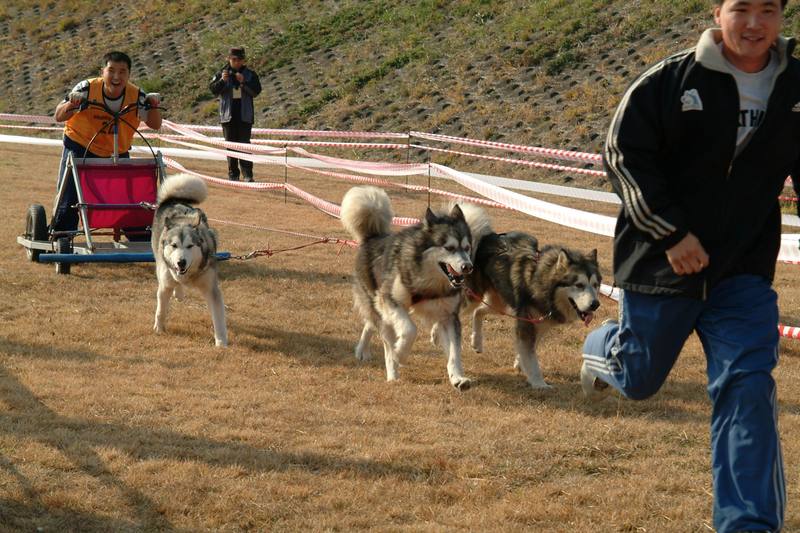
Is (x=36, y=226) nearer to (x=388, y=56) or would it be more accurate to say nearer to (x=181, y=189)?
(x=181, y=189)

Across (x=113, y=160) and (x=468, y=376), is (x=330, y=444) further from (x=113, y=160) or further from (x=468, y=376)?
(x=113, y=160)

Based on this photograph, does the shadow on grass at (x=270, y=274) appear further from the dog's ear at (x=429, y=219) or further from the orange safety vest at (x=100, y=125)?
the dog's ear at (x=429, y=219)

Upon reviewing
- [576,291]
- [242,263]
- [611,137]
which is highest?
[611,137]

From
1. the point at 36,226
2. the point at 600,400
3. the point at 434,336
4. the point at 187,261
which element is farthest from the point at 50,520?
the point at 36,226

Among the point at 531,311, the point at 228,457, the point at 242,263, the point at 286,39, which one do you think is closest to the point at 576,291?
the point at 531,311

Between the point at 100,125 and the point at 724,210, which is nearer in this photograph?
the point at 724,210

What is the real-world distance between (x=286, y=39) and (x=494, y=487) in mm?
26550

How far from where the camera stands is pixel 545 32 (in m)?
23.1

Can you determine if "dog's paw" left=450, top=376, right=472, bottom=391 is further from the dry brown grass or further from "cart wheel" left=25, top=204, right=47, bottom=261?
"cart wheel" left=25, top=204, right=47, bottom=261

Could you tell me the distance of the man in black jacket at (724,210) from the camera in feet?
9.80

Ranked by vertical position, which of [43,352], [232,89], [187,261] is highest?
[232,89]

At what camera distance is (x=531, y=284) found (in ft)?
19.7

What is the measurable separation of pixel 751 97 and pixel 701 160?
243 mm

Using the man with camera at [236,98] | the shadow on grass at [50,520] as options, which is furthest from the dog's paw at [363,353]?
the man with camera at [236,98]
